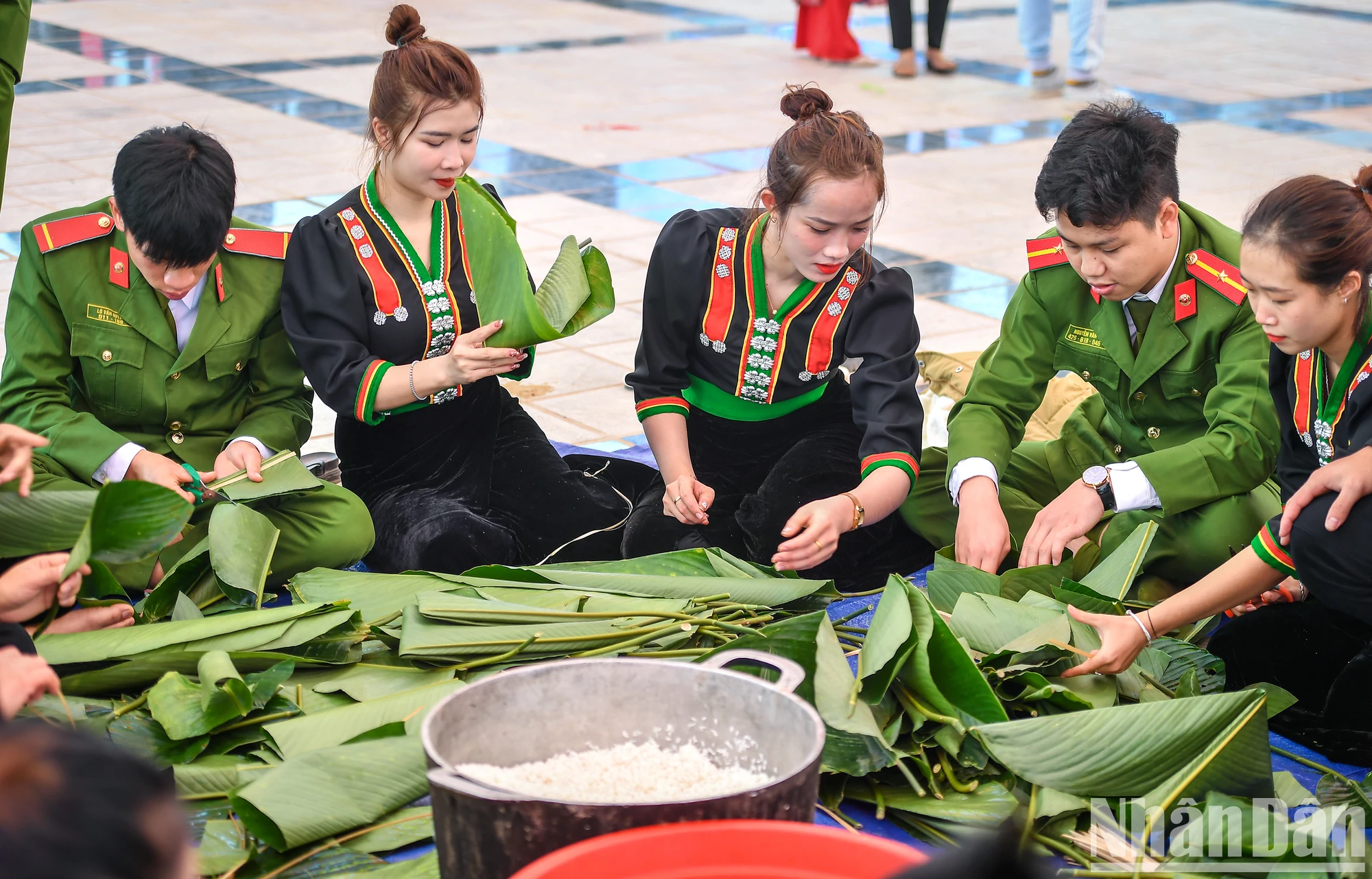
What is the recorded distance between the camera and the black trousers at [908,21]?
8.24m

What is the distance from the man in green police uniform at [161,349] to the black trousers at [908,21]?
6.53 metres

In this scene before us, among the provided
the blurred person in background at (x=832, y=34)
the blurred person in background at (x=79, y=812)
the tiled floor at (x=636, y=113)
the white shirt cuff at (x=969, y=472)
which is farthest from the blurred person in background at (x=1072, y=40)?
the blurred person in background at (x=79, y=812)

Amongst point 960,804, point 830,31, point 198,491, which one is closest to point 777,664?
point 960,804

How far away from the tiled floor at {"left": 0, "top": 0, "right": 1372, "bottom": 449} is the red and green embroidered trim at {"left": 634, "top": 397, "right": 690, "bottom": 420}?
736 mm

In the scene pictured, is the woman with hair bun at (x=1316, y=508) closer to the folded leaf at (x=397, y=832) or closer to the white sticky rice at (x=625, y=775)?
the white sticky rice at (x=625, y=775)

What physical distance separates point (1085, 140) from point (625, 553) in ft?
3.42

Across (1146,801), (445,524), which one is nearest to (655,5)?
(445,524)

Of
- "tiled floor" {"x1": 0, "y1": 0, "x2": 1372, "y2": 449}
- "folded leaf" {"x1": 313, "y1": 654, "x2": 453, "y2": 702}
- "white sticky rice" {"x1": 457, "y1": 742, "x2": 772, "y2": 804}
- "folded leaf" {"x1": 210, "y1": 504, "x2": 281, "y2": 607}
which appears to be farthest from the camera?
"tiled floor" {"x1": 0, "y1": 0, "x2": 1372, "y2": 449}

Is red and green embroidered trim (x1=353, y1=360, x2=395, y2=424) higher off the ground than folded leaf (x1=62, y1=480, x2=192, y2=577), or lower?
lower

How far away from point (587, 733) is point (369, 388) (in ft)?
3.50

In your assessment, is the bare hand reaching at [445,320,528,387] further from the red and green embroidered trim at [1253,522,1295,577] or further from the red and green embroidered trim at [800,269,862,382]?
the red and green embroidered trim at [1253,522,1295,577]

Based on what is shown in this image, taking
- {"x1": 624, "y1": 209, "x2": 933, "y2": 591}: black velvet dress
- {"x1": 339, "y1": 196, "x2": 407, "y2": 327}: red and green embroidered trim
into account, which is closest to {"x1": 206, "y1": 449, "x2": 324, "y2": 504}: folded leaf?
{"x1": 339, "y1": 196, "x2": 407, "y2": 327}: red and green embroidered trim

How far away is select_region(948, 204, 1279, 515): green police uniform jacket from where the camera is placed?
2285mm

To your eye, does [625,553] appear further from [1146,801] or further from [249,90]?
[249,90]
